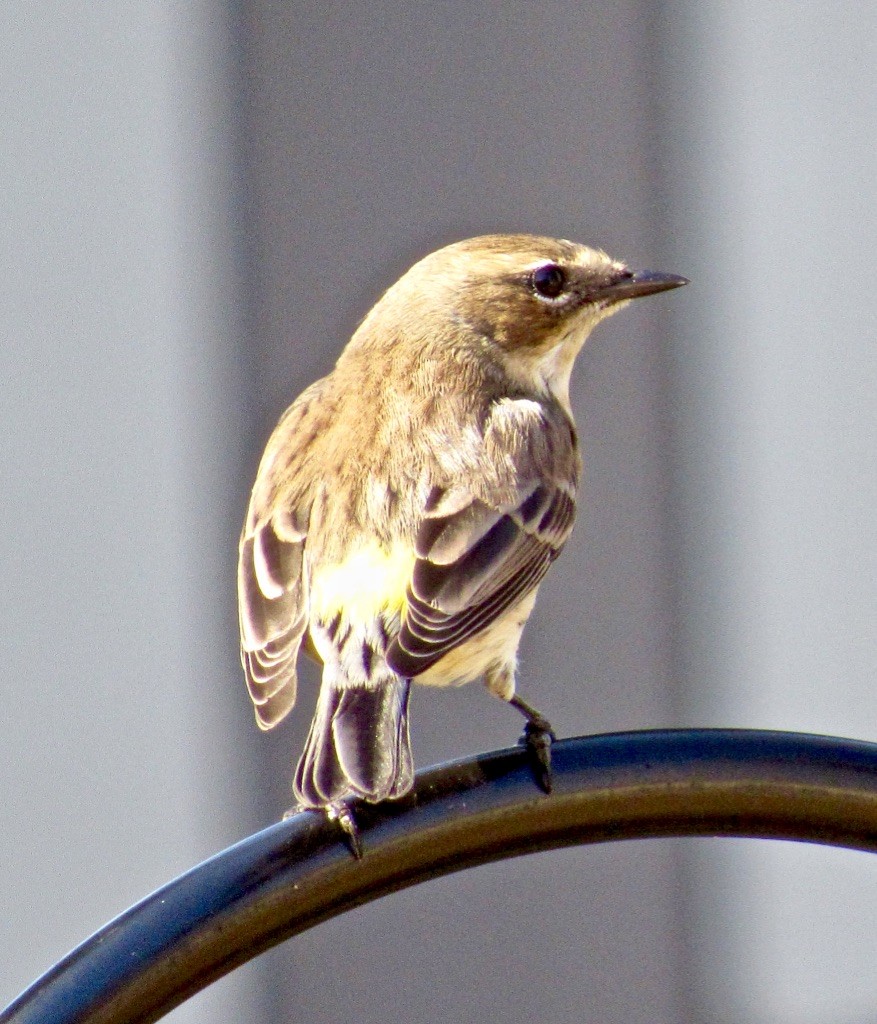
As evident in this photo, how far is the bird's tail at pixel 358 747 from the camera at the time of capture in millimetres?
2904

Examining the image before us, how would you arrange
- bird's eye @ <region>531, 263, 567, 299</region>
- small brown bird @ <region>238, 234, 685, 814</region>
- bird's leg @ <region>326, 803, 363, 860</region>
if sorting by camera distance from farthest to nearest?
bird's eye @ <region>531, 263, 567, 299</region>
small brown bird @ <region>238, 234, 685, 814</region>
bird's leg @ <region>326, 803, 363, 860</region>

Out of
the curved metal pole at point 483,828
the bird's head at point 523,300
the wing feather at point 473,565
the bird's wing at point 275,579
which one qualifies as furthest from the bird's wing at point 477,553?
the curved metal pole at point 483,828

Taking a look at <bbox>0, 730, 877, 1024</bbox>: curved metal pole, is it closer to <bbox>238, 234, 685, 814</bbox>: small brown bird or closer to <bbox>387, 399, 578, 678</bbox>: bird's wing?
<bbox>238, 234, 685, 814</bbox>: small brown bird

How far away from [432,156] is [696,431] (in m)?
1.47

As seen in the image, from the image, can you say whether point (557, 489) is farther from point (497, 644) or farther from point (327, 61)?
point (327, 61)

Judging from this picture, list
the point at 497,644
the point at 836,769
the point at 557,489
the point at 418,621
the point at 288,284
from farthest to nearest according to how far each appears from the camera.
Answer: the point at 288,284 < the point at 557,489 < the point at 497,644 < the point at 418,621 < the point at 836,769

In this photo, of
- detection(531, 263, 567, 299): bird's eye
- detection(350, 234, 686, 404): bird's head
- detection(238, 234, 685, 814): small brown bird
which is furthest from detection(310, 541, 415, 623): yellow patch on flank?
detection(531, 263, 567, 299): bird's eye

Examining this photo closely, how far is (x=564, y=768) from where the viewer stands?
2.75 m

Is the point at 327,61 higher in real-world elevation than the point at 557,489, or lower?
higher

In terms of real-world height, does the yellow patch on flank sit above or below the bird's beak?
below

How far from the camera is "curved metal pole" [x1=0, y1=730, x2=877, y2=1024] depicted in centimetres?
247

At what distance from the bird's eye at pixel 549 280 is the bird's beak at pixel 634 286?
9 centimetres

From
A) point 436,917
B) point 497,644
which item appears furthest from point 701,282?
point 497,644

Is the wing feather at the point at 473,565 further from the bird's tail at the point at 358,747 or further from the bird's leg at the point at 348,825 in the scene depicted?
the bird's leg at the point at 348,825
